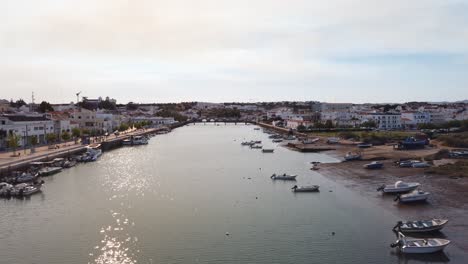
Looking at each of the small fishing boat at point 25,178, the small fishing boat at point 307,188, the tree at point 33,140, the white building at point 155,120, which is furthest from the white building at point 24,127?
the white building at point 155,120

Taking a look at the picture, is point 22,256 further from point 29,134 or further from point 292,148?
point 292,148

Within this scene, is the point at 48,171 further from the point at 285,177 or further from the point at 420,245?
the point at 420,245

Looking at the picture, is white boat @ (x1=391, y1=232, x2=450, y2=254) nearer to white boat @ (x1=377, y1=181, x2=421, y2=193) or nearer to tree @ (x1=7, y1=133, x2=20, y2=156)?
white boat @ (x1=377, y1=181, x2=421, y2=193)

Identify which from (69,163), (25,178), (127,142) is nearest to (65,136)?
(127,142)

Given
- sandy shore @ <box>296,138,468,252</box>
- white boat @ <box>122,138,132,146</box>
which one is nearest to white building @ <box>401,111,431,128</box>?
sandy shore @ <box>296,138,468,252</box>

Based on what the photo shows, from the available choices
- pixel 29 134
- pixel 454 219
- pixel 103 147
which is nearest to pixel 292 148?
pixel 103 147

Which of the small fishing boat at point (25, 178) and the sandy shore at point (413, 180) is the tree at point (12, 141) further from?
the sandy shore at point (413, 180)
